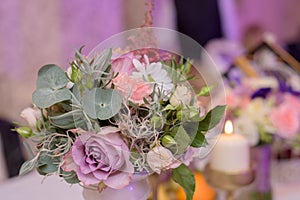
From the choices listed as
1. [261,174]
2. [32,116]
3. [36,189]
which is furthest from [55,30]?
[32,116]

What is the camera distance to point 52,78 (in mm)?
757

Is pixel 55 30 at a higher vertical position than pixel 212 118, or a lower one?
lower

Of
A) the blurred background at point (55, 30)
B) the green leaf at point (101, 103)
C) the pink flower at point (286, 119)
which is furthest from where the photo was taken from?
the blurred background at point (55, 30)

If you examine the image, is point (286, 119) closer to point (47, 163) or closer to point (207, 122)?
point (207, 122)

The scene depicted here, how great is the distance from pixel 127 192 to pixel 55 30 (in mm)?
1894

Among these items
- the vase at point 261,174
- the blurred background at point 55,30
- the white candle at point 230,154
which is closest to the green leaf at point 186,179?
the white candle at point 230,154

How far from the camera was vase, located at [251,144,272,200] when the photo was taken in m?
1.24

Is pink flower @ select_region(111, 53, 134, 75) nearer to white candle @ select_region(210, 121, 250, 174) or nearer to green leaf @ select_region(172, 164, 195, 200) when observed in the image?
green leaf @ select_region(172, 164, 195, 200)

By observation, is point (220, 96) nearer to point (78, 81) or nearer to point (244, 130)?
point (78, 81)

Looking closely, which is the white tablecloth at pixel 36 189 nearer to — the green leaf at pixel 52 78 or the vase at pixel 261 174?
the green leaf at pixel 52 78

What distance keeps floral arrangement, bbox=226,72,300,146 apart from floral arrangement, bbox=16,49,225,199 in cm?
56

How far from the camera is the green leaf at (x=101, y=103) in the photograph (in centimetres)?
71

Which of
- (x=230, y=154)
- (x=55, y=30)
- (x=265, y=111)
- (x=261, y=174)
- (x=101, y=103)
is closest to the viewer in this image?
(x=101, y=103)

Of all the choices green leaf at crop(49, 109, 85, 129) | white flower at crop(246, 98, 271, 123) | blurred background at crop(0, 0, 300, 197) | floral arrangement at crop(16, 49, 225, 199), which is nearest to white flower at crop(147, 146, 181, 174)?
floral arrangement at crop(16, 49, 225, 199)
